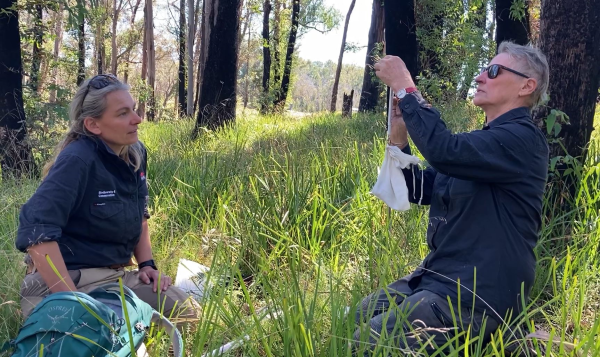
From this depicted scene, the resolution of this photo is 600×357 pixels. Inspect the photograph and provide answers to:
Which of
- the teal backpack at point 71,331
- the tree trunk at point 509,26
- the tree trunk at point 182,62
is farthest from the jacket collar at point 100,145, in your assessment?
the tree trunk at point 182,62

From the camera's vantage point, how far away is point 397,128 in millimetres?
2758

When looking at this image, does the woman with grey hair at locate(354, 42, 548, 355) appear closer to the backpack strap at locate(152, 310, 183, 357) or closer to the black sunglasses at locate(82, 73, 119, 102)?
the backpack strap at locate(152, 310, 183, 357)

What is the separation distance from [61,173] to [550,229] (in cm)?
279

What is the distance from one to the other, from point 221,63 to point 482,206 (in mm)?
7714

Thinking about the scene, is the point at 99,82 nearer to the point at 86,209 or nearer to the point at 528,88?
the point at 86,209

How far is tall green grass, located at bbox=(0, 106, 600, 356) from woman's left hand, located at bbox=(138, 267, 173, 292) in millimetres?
235

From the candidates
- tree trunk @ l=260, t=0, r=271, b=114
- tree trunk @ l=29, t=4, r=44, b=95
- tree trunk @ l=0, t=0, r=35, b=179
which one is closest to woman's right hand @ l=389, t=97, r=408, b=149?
tree trunk @ l=0, t=0, r=35, b=179

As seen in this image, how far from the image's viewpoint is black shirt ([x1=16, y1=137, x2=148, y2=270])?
2398mm

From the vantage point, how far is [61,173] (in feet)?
8.23

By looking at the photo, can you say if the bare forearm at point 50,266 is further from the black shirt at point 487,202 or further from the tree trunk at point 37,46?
the tree trunk at point 37,46

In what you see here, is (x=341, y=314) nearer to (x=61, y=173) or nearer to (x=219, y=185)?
(x=61, y=173)

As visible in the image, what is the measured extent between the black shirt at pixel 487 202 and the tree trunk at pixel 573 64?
1789mm

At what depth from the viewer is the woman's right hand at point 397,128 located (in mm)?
2752

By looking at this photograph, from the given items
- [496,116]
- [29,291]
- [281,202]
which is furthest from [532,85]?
[29,291]
